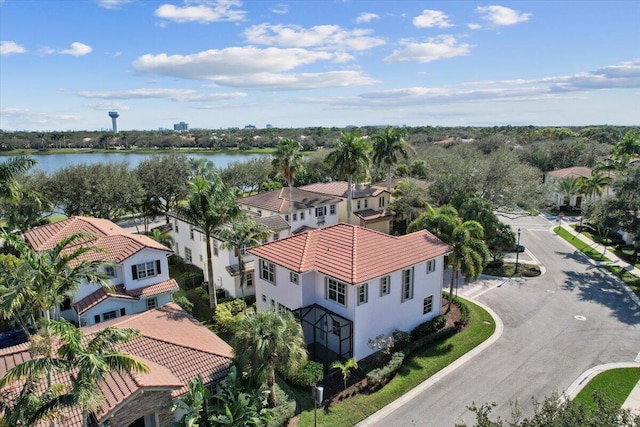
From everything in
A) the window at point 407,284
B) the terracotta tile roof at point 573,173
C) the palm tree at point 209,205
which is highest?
the palm tree at point 209,205

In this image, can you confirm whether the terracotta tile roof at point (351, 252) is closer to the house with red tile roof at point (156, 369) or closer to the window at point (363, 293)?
the window at point (363, 293)

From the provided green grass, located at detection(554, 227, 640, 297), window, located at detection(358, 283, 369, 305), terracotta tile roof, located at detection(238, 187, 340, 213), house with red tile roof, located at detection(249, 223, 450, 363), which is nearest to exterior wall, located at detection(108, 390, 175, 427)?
house with red tile roof, located at detection(249, 223, 450, 363)

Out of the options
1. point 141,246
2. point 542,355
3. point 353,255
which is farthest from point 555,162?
point 141,246

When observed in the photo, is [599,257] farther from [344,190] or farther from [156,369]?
[156,369]

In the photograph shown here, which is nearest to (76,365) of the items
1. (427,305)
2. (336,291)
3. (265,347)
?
(265,347)

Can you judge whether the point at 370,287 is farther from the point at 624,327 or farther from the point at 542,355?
the point at 624,327

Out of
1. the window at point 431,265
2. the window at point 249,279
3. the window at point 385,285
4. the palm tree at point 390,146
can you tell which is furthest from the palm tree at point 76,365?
the palm tree at point 390,146

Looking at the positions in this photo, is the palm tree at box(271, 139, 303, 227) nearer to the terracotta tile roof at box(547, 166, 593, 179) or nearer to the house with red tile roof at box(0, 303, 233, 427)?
the house with red tile roof at box(0, 303, 233, 427)
